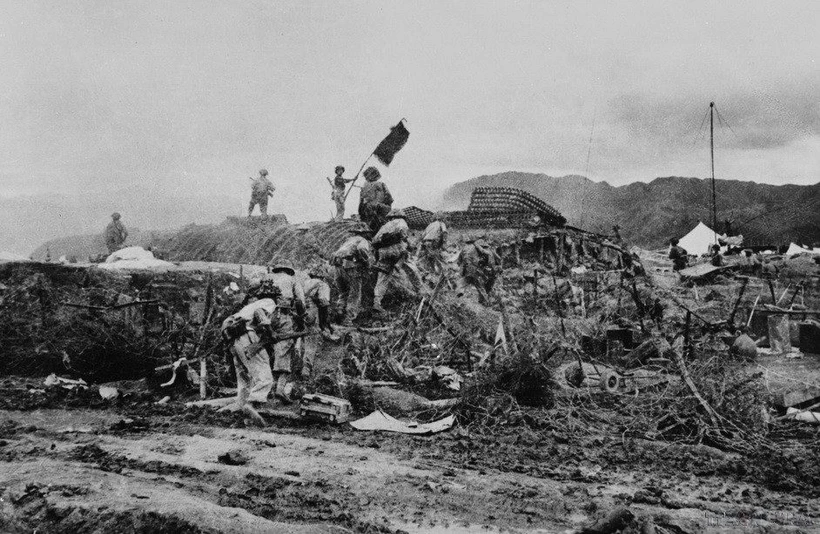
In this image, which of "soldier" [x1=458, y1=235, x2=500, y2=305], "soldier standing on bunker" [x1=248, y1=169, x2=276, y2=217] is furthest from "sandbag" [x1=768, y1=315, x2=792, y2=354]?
"soldier standing on bunker" [x1=248, y1=169, x2=276, y2=217]

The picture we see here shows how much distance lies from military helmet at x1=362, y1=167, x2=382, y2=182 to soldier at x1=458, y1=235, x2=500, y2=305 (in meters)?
3.26

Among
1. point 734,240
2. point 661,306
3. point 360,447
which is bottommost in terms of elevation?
point 360,447

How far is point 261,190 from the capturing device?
16.2 meters

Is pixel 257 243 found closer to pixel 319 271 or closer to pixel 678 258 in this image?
pixel 319 271

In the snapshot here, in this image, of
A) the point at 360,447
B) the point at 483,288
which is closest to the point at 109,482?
the point at 360,447

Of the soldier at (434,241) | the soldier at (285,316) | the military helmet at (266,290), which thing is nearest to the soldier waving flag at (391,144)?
the soldier at (434,241)

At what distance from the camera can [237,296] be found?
372 inches

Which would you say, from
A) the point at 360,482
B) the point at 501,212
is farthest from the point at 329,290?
the point at 501,212

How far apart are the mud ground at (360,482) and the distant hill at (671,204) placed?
24.9m

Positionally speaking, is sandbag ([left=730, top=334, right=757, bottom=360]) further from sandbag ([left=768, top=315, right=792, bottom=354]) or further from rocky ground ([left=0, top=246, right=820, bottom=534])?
sandbag ([left=768, top=315, right=792, bottom=354])

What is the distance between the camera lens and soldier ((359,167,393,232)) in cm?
1031

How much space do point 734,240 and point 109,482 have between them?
24.8m

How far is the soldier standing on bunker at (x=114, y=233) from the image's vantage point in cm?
1542

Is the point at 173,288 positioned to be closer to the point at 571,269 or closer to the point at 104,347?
the point at 104,347
